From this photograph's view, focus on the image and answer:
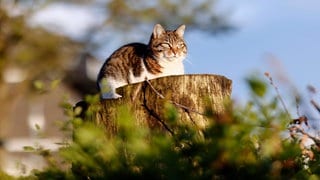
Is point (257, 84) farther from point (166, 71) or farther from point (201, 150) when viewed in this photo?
point (166, 71)

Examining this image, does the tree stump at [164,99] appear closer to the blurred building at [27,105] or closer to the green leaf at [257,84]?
the green leaf at [257,84]

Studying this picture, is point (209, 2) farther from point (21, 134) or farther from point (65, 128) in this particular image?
point (65, 128)

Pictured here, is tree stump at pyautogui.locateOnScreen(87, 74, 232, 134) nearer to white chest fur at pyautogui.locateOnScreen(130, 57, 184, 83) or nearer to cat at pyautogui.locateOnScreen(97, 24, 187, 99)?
cat at pyautogui.locateOnScreen(97, 24, 187, 99)

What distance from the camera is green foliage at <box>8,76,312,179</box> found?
7.42 ft

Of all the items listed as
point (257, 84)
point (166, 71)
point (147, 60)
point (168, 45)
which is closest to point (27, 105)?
point (168, 45)

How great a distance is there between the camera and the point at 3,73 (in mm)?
19953

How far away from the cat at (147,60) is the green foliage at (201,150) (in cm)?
315

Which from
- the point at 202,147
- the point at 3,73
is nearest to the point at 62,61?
the point at 3,73

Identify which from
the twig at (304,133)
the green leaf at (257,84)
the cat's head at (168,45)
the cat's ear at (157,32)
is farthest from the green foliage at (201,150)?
the cat's ear at (157,32)

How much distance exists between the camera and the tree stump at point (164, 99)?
392cm

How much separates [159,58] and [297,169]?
3.34 m

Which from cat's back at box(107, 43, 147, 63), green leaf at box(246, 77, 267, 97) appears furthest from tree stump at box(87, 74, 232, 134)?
cat's back at box(107, 43, 147, 63)

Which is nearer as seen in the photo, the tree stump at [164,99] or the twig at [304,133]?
the twig at [304,133]

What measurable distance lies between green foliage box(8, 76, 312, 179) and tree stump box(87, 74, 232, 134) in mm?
954
